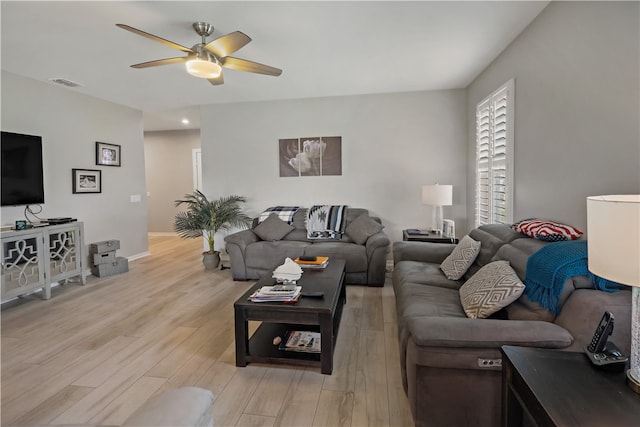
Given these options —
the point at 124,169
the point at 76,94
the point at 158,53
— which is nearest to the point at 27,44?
the point at 158,53

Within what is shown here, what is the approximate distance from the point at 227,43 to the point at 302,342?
227 centimetres

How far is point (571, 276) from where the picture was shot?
1.53 meters

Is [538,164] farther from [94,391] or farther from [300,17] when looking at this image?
[94,391]

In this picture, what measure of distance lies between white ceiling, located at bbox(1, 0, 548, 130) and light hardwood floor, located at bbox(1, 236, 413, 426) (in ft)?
8.16

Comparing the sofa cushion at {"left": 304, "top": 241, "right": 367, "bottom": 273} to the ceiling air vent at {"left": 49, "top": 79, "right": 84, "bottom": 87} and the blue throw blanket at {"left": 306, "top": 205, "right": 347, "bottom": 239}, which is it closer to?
the blue throw blanket at {"left": 306, "top": 205, "right": 347, "bottom": 239}

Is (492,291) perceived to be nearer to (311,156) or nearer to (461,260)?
(461,260)

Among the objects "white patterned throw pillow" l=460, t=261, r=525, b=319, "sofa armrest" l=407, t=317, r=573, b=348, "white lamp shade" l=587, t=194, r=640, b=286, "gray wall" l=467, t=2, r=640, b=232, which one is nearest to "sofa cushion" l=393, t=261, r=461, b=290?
"white patterned throw pillow" l=460, t=261, r=525, b=319

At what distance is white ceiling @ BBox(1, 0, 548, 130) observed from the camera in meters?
2.36

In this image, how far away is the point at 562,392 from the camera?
1015 millimetres

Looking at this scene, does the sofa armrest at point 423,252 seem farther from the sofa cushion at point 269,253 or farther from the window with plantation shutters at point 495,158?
the sofa cushion at point 269,253

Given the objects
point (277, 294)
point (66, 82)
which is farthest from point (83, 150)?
point (277, 294)

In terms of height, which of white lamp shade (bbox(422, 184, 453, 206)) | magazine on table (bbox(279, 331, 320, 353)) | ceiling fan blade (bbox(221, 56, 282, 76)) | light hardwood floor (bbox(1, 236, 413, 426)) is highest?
ceiling fan blade (bbox(221, 56, 282, 76))

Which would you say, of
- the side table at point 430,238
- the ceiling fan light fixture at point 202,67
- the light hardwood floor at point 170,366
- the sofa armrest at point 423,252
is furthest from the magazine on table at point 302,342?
the ceiling fan light fixture at point 202,67

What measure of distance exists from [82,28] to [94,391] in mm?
2695
